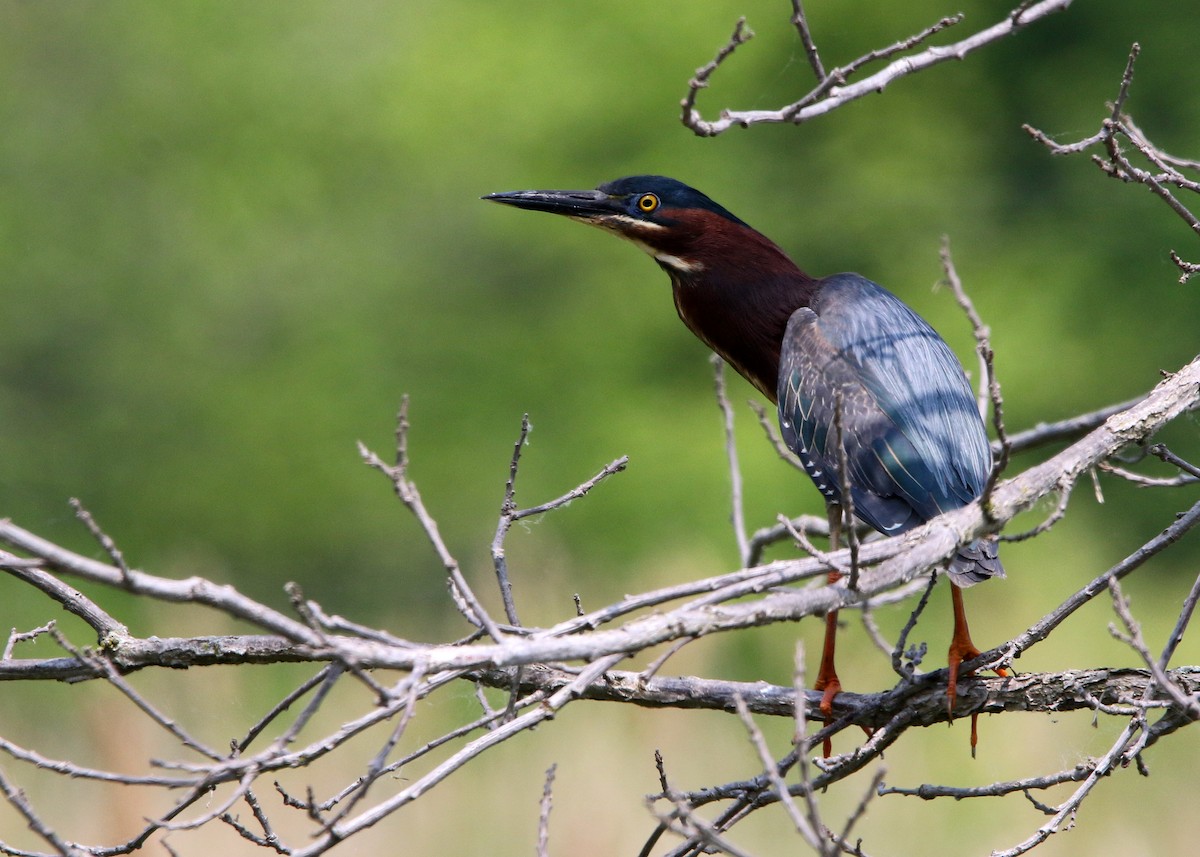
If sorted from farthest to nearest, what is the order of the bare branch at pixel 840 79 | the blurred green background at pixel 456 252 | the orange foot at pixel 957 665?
1. the blurred green background at pixel 456 252
2. the orange foot at pixel 957 665
3. the bare branch at pixel 840 79

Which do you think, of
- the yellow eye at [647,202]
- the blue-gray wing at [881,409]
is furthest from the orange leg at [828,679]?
the yellow eye at [647,202]

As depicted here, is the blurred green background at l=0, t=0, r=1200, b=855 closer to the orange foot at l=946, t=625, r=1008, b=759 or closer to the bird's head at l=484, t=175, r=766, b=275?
the bird's head at l=484, t=175, r=766, b=275

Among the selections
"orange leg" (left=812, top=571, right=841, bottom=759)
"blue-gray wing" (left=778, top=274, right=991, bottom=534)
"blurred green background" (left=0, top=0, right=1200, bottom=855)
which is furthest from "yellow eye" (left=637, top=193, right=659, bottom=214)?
"blurred green background" (left=0, top=0, right=1200, bottom=855)

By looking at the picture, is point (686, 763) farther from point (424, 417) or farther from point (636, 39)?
point (636, 39)

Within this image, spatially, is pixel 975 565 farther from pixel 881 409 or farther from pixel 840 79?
pixel 840 79

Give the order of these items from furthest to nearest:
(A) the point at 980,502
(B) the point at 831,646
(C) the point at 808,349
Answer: (C) the point at 808,349 < (B) the point at 831,646 < (A) the point at 980,502

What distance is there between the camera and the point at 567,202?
11.2ft

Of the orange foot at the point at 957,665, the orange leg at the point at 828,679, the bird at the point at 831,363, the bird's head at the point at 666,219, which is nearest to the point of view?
the orange foot at the point at 957,665

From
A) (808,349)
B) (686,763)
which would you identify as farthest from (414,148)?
(808,349)

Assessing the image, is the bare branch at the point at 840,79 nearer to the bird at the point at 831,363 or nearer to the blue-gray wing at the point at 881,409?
the bird at the point at 831,363

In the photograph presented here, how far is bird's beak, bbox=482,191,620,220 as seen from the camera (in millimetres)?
3348

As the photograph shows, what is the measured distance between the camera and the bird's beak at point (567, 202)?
335cm

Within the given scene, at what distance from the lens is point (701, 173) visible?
422 inches

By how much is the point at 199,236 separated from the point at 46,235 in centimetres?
147
